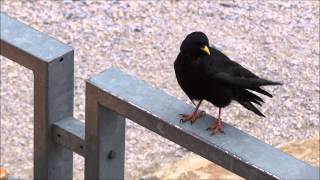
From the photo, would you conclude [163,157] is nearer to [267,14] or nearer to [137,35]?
[137,35]

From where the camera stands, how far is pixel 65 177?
244 cm

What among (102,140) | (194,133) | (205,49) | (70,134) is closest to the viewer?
(194,133)

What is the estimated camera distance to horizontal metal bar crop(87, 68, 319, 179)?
5.86 ft

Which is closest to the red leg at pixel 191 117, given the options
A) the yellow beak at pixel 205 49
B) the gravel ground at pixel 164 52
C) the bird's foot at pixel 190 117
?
the bird's foot at pixel 190 117

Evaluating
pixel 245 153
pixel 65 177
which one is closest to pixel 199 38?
pixel 65 177

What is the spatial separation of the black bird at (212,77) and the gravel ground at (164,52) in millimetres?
2660

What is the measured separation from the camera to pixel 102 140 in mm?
2176

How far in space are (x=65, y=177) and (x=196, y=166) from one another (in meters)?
2.81

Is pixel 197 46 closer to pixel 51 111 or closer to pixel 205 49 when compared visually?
pixel 205 49

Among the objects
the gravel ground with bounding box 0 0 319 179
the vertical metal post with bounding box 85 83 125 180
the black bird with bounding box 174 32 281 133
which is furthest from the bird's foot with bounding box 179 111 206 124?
the gravel ground with bounding box 0 0 319 179

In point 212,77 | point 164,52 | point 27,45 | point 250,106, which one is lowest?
point 164,52

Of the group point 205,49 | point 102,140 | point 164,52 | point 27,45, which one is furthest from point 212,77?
point 164,52

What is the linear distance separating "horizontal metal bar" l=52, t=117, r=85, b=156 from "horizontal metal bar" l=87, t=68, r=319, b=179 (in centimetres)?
19

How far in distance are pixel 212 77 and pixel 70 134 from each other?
1.39ft
